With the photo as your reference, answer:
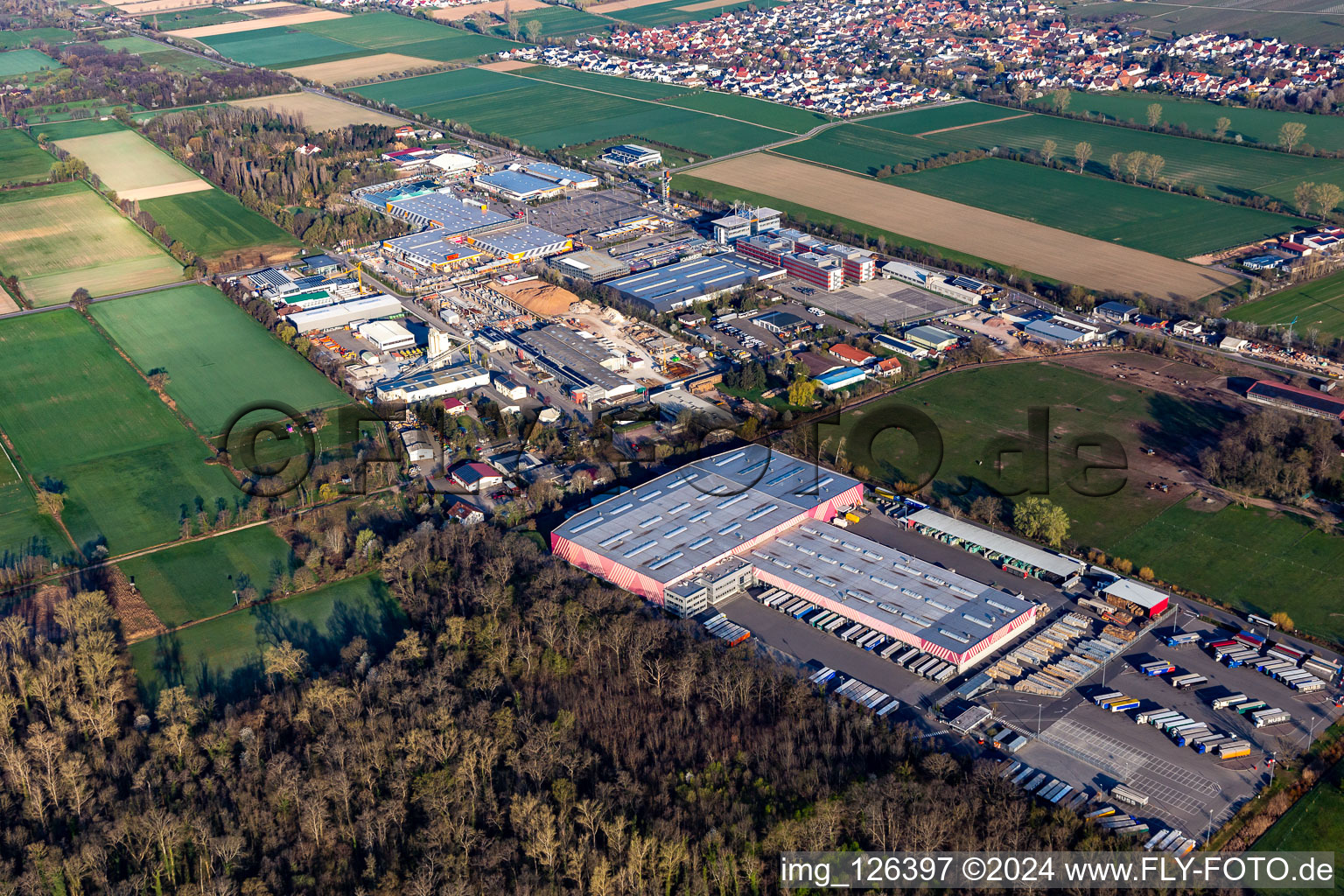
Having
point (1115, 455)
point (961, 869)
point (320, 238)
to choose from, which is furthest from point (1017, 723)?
point (320, 238)

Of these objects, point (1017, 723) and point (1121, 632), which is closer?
point (1017, 723)

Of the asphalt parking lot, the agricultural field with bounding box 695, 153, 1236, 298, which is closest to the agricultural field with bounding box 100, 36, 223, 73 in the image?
the agricultural field with bounding box 695, 153, 1236, 298

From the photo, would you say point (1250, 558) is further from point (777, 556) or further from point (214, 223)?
point (214, 223)

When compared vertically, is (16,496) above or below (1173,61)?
below

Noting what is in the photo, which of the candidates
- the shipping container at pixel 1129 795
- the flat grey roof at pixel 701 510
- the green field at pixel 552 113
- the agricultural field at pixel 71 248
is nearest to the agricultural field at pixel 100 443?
the agricultural field at pixel 71 248

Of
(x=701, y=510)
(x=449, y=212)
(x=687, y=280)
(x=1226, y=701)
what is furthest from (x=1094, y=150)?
(x=1226, y=701)

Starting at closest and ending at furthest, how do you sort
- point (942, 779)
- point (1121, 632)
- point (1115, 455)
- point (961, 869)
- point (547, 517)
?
point (961, 869), point (942, 779), point (1121, 632), point (547, 517), point (1115, 455)

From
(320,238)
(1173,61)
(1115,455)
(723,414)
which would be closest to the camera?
(1115,455)

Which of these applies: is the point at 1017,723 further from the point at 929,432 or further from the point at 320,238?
the point at 320,238
